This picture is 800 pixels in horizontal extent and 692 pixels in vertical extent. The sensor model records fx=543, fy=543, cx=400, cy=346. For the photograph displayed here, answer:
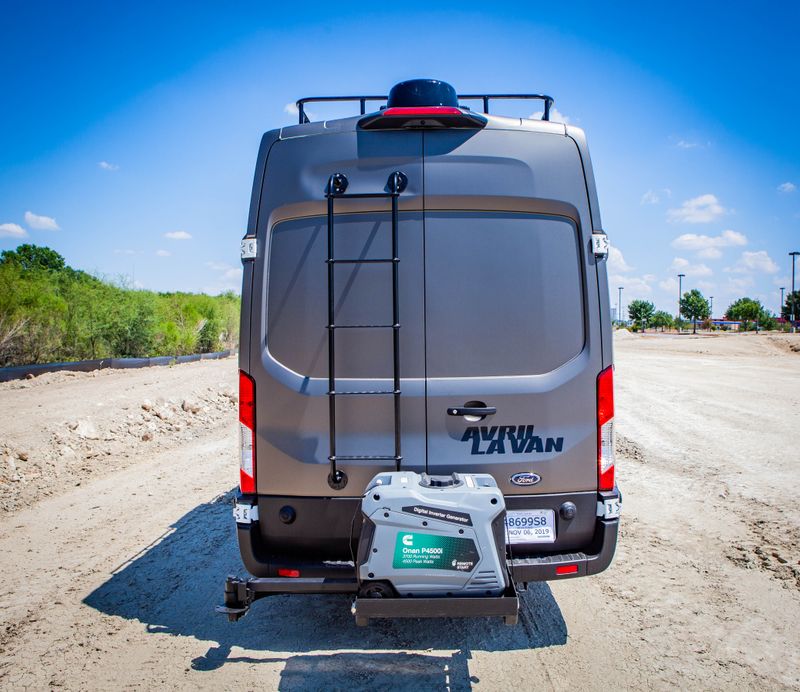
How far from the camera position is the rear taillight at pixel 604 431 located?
122 inches

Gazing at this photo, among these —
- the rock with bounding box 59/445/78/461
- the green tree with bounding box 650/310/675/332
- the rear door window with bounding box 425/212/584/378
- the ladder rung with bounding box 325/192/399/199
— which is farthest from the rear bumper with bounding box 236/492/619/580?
the green tree with bounding box 650/310/675/332

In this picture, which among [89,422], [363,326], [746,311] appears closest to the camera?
[363,326]

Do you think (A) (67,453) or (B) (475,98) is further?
(A) (67,453)

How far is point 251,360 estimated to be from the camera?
10.3 ft

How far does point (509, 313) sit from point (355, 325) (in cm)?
87

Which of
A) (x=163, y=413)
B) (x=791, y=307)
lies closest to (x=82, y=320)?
(x=163, y=413)

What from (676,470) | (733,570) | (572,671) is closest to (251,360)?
(572,671)

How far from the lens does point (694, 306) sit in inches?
3386

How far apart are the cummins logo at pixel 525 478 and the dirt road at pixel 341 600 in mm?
1042

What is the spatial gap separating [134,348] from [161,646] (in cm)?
2055

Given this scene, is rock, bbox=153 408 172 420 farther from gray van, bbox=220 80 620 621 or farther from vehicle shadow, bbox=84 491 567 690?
gray van, bbox=220 80 620 621

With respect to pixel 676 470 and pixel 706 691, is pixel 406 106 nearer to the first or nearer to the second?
pixel 706 691

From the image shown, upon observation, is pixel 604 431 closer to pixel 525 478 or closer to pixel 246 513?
pixel 525 478

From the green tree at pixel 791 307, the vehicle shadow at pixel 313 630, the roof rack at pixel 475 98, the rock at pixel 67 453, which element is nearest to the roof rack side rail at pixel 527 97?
the roof rack at pixel 475 98
